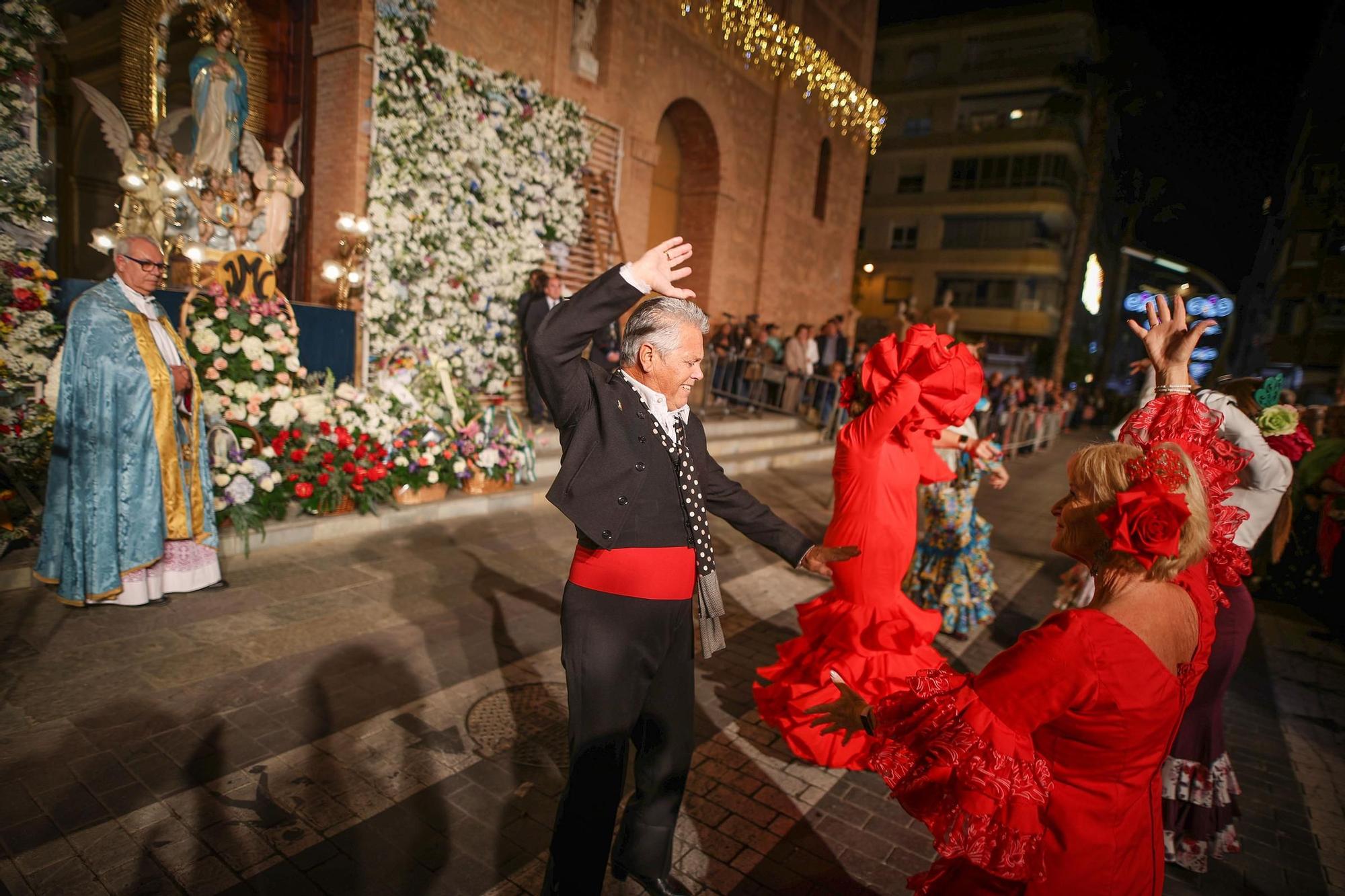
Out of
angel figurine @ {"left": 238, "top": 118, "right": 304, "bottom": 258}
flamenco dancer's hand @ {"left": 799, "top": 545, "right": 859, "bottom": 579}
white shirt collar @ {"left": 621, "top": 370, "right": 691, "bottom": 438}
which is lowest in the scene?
flamenco dancer's hand @ {"left": 799, "top": 545, "right": 859, "bottom": 579}

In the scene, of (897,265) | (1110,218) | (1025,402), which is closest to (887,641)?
(1025,402)

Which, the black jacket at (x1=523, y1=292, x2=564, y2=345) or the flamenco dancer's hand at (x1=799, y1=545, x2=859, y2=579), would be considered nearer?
the flamenco dancer's hand at (x1=799, y1=545, x2=859, y2=579)

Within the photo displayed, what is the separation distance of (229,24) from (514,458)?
270 inches

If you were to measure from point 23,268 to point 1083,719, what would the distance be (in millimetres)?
7800

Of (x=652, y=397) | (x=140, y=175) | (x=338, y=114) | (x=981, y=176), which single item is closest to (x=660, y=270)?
(x=652, y=397)

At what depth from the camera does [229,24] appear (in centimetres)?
940

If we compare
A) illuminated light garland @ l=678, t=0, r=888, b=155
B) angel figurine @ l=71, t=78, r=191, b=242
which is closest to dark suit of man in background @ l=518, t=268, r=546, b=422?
angel figurine @ l=71, t=78, r=191, b=242

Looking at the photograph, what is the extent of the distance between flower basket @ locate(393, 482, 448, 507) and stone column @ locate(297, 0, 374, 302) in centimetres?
424

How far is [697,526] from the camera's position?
2.58m

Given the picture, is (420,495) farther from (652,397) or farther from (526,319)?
(652,397)

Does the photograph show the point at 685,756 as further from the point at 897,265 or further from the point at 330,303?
the point at 897,265

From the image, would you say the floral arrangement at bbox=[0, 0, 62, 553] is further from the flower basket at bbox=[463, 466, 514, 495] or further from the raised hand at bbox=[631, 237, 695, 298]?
the raised hand at bbox=[631, 237, 695, 298]

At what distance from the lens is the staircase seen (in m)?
6.00

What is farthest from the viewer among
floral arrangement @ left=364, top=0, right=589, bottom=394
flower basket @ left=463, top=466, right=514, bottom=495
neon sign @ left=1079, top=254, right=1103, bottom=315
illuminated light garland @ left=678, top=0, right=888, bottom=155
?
neon sign @ left=1079, top=254, right=1103, bottom=315
